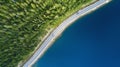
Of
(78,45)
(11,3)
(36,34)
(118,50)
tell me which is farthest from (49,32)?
(118,50)

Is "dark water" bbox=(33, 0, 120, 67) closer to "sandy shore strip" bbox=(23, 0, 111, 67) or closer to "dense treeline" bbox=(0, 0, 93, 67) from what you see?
"sandy shore strip" bbox=(23, 0, 111, 67)

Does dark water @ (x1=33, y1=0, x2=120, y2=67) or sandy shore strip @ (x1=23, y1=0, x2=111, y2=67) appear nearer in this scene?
dark water @ (x1=33, y1=0, x2=120, y2=67)

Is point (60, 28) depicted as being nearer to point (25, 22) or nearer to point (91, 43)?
point (91, 43)

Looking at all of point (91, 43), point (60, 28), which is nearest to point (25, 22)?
point (60, 28)

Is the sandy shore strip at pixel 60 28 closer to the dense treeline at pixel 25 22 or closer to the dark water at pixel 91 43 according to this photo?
the dark water at pixel 91 43

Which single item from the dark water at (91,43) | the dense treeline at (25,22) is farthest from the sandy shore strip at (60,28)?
the dense treeline at (25,22)

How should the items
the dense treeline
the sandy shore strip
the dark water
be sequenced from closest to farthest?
the dense treeline → the dark water → the sandy shore strip

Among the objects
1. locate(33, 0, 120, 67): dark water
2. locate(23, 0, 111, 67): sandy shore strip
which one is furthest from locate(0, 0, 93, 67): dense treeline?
locate(33, 0, 120, 67): dark water
